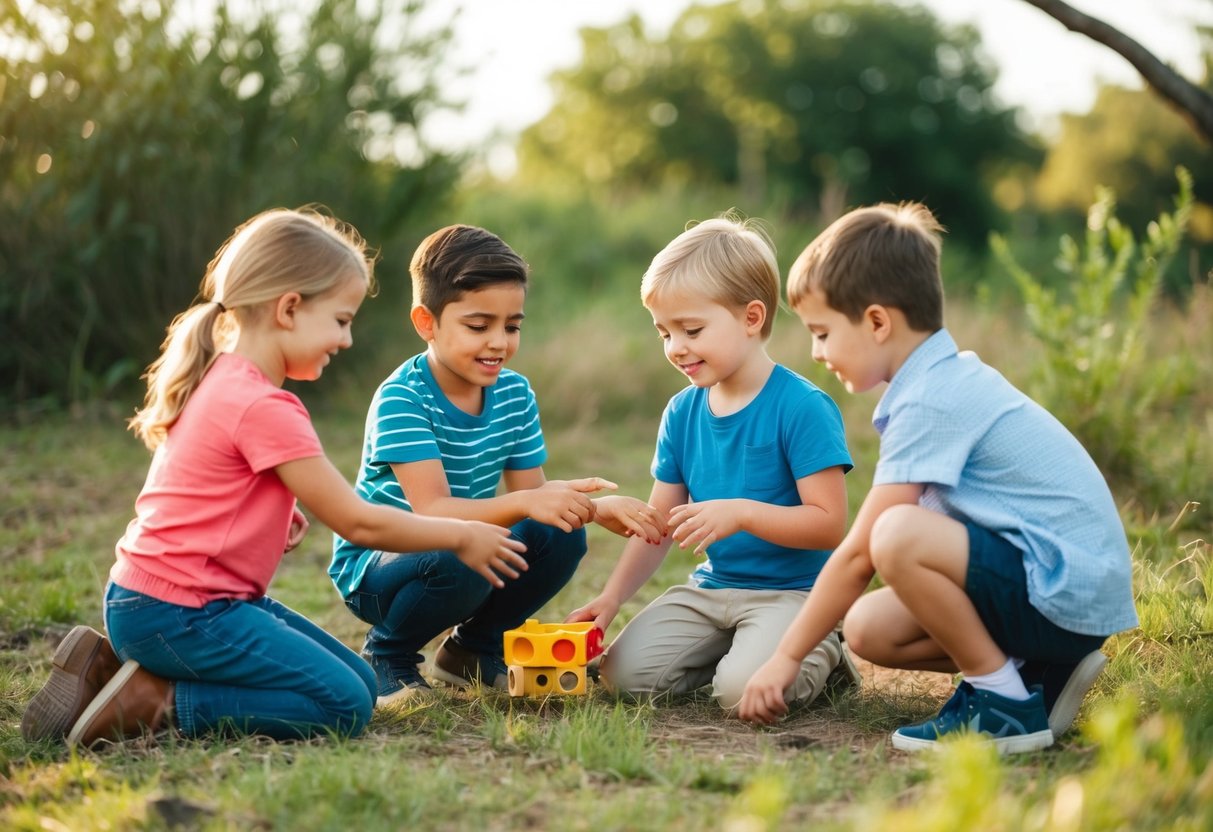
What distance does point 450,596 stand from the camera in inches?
126

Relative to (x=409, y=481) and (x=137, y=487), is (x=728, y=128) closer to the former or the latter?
(x=137, y=487)

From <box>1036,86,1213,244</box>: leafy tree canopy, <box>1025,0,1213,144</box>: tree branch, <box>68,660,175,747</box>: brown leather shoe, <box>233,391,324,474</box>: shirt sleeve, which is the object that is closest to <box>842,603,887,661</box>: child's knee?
<box>233,391,324,474</box>: shirt sleeve

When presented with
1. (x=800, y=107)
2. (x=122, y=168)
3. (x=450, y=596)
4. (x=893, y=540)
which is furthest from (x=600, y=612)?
(x=800, y=107)

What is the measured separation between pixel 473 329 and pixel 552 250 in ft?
39.0

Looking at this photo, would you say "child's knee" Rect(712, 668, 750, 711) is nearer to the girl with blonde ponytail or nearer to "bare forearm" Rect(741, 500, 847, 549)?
"bare forearm" Rect(741, 500, 847, 549)

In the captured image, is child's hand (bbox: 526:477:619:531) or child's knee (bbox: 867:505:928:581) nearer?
child's knee (bbox: 867:505:928:581)

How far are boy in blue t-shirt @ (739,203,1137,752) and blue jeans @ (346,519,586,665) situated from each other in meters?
0.87

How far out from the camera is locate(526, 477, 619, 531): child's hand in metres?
3.11

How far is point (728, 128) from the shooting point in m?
33.2

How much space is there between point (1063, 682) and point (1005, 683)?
225mm

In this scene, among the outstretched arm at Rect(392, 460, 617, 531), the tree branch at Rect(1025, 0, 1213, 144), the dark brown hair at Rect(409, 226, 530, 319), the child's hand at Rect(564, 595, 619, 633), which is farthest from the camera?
the tree branch at Rect(1025, 0, 1213, 144)

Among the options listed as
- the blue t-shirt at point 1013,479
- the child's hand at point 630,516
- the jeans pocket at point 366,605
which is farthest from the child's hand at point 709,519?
the jeans pocket at point 366,605

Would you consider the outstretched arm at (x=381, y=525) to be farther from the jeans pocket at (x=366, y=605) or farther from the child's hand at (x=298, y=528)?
the jeans pocket at (x=366, y=605)

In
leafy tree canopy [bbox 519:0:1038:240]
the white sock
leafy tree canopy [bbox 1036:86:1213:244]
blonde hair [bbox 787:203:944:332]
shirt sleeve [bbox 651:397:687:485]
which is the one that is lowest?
the white sock
